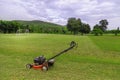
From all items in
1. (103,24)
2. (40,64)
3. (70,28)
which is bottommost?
(40,64)

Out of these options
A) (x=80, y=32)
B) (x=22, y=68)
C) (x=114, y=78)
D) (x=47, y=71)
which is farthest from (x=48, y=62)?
(x=80, y=32)

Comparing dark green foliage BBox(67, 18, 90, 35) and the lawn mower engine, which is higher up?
dark green foliage BBox(67, 18, 90, 35)

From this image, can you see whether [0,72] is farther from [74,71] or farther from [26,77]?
[74,71]

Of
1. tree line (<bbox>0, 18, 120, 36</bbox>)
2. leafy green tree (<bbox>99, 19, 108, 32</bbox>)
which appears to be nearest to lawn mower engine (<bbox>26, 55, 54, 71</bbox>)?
tree line (<bbox>0, 18, 120, 36</bbox>)

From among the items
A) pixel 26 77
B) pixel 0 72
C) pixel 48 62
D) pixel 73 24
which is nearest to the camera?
pixel 26 77

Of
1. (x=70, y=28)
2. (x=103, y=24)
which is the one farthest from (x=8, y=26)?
(x=103, y=24)

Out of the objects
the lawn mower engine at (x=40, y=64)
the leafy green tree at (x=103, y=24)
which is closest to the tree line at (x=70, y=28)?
the leafy green tree at (x=103, y=24)

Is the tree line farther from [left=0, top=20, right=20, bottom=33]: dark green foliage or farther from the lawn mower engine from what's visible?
the lawn mower engine

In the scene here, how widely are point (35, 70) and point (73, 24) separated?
104 metres

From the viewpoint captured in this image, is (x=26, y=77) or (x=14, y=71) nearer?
(x=26, y=77)

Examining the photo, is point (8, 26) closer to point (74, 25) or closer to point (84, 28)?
point (74, 25)

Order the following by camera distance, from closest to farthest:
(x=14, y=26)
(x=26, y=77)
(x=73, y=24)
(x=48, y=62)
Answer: (x=26, y=77)
(x=48, y=62)
(x=14, y=26)
(x=73, y=24)

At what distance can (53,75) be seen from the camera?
30.5 feet

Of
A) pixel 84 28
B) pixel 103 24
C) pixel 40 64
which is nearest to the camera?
pixel 40 64
